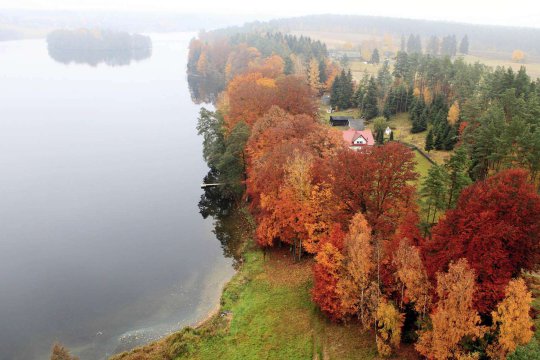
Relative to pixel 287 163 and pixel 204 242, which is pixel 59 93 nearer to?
pixel 204 242

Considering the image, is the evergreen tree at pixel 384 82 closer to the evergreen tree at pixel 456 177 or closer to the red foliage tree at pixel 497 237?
the evergreen tree at pixel 456 177

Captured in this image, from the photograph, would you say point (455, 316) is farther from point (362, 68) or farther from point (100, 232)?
point (362, 68)

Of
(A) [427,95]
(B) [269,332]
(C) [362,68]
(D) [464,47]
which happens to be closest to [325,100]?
(A) [427,95]

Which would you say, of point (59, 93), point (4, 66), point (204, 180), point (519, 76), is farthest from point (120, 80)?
point (519, 76)

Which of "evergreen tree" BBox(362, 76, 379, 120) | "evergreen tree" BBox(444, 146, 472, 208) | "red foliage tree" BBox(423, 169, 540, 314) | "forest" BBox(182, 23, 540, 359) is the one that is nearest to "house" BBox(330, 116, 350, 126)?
"evergreen tree" BBox(362, 76, 379, 120)

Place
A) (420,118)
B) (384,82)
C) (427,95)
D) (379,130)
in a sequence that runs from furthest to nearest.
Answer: (384,82), (427,95), (420,118), (379,130)

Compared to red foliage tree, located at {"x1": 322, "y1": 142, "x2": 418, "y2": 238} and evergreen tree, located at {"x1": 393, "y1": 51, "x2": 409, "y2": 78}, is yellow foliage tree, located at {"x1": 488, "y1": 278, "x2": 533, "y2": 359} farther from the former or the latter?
evergreen tree, located at {"x1": 393, "y1": 51, "x2": 409, "y2": 78}
